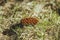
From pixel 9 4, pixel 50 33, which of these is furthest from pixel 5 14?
pixel 50 33

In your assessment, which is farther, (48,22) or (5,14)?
(5,14)

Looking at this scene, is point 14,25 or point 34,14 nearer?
point 14,25

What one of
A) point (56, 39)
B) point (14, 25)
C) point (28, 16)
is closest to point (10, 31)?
point (14, 25)

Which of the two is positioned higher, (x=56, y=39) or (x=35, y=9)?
(x=35, y=9)

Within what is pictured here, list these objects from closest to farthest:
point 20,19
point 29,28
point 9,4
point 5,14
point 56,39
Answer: point 56,39, point 29,28, point 20,19, point 5,14, point 9,4

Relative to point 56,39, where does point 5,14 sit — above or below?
above

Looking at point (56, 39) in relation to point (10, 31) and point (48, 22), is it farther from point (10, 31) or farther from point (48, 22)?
point (10, 31)

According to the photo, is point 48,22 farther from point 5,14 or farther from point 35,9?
point 5,14

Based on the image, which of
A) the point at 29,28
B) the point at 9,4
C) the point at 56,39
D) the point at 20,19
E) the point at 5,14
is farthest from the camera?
the point at 9,4

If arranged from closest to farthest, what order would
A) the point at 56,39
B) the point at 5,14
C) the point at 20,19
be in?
1. the point at 56,39
2. the point at 20,19
3. the point at 5,14
